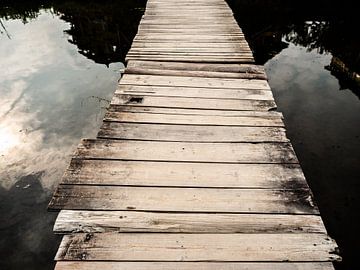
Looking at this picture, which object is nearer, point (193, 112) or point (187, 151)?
point (187, 151)

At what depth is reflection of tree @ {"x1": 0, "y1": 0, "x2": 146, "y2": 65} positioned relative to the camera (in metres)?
8.66

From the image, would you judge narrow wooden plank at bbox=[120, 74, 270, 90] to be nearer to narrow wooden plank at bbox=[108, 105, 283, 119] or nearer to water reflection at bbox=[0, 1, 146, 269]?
narrow wooden plank at bbox=[108, 105, 283, 119]

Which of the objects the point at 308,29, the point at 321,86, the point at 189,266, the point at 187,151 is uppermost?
the point at 187,151

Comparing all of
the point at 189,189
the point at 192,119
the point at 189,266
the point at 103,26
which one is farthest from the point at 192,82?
the point at 103,26

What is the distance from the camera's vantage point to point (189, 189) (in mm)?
2215

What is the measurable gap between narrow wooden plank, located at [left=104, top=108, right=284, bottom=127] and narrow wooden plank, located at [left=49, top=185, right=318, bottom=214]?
943 millimetres

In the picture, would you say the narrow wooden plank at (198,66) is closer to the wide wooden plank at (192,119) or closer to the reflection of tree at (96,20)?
the wide wooden plank at (192,119)

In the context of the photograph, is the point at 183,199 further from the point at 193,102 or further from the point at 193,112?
the point at 193,102

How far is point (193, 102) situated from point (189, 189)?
4.57 feet

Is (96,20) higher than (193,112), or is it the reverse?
(193,112)

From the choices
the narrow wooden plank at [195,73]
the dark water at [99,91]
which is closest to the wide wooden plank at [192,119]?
the narrow wooden plank at [195,73]

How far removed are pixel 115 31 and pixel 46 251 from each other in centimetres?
784

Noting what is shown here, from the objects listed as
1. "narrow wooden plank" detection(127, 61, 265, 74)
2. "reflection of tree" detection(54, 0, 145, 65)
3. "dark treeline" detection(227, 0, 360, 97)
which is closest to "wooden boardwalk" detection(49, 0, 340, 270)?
"narrow wooden plank" detection(127, 61, 265, 74)

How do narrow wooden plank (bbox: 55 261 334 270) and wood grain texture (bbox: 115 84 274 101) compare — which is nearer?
narrow wooden plank (bbox: 55 261 334 270)
